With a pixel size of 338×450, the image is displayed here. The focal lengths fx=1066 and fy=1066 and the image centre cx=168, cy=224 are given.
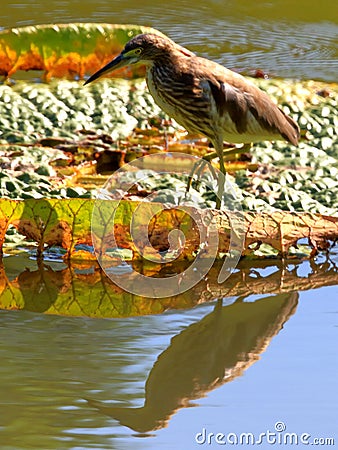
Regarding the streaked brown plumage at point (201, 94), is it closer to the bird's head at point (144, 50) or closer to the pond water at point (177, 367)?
the bird's head at point (144, 50)

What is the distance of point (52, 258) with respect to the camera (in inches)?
145

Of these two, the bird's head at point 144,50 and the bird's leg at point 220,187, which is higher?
Result: the bird's head at point 144,50

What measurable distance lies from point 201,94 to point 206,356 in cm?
159

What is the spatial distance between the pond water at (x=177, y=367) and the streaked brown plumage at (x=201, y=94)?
820mm

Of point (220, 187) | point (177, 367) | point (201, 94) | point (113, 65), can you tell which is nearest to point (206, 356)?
point (177, 367)

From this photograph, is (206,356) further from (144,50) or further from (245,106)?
(144,50)

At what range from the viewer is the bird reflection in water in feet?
8.06

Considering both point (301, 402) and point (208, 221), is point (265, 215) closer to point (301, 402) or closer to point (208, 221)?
point (208, 221)

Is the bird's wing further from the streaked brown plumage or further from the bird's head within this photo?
the bird's head

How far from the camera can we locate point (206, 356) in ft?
9.41

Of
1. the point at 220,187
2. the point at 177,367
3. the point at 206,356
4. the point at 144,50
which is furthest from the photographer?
the point at 144,50

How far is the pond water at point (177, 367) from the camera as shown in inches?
92.6

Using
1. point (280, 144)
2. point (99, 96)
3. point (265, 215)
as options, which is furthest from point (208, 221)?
point (99, 96)

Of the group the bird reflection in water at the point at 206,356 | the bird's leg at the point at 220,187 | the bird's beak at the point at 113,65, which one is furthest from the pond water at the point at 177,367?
the bird's beak at the point at 113,65
